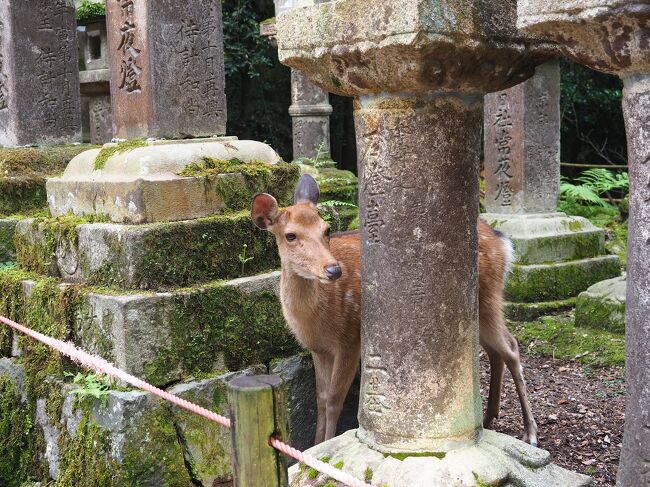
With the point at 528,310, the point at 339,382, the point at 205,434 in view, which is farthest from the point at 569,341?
the point at 205,434

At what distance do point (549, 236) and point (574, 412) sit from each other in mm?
3303

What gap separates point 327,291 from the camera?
438 cm

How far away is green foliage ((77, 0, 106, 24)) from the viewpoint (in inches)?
357

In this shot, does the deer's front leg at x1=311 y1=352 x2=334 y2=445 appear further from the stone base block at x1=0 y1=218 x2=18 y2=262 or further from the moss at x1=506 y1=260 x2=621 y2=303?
the moss at x1=506 y1=260 x2=621 y2=303

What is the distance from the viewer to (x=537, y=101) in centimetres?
891

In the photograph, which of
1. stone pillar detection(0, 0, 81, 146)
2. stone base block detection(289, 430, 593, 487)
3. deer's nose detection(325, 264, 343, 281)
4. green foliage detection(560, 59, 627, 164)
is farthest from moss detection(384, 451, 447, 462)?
green foliage detection(560, 59, 627, 164)

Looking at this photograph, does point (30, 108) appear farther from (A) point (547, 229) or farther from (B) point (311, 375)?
(A) point (547, 229)

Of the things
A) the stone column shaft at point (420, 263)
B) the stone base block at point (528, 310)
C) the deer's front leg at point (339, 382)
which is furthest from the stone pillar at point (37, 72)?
the stone base block at point (528, 310)

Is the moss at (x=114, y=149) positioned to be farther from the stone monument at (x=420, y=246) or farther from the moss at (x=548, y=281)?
the moss at (x=548, y=281)

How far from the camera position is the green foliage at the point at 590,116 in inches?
632

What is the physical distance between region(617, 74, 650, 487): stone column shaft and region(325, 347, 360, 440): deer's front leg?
1639 millimetres

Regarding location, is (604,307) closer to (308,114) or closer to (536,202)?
(536,202)

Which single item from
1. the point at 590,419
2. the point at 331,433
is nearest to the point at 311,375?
the point at 331,433

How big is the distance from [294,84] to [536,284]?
486 centimetres
